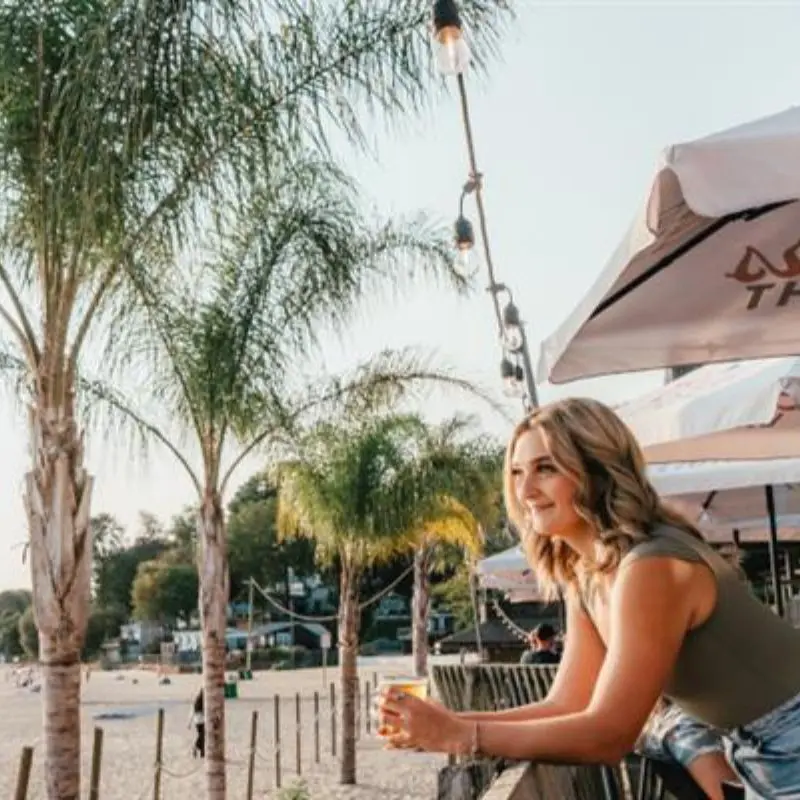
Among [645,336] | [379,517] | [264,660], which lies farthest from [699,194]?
[264,660]

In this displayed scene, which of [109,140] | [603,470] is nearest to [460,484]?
[109,140]

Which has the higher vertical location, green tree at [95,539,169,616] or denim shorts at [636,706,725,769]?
green tree at [95,539,169,616]

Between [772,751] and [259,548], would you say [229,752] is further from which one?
[259,548]

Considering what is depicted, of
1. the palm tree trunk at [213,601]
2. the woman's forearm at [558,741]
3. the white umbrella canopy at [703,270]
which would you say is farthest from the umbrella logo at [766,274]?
the palm tree trunk at [213,601]

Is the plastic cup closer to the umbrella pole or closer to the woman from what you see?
the woman

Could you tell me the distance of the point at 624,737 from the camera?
1.57 meters

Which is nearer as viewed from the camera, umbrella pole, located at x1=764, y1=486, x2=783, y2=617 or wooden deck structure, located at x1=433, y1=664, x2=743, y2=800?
wooden deck structure, located at x1=433, y1=664, x2=743, y2=800

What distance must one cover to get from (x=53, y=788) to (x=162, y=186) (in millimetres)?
3375

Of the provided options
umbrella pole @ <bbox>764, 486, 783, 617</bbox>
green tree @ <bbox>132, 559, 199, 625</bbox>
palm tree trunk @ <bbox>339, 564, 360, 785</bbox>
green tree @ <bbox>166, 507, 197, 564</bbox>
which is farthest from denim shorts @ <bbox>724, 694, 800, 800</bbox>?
green tree @ <bbox>166, 507, 197, 564</bbox>

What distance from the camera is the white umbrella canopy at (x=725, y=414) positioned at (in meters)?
3.06

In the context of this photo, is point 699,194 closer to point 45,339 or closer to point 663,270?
point 663,270

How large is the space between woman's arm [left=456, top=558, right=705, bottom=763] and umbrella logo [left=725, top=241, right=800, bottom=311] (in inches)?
50.5

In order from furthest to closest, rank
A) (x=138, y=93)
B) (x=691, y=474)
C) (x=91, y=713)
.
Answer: (x=91, y=713), (x=691, y=474), (x=138, y=93)

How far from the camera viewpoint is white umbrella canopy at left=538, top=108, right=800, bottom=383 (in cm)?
183
